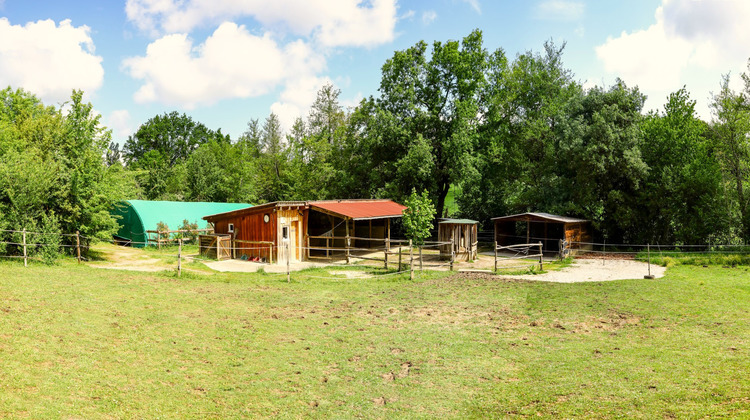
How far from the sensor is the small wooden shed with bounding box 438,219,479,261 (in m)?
22.5

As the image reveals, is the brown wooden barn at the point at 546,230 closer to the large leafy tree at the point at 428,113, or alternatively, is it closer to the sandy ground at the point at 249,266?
the large leafy tree at the point at 428,113

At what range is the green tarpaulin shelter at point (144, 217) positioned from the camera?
27.8 meters

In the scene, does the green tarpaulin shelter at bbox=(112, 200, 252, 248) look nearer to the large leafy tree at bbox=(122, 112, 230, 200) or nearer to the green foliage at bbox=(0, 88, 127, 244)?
the green foliage at bbox=(0, 88, 127, 244)

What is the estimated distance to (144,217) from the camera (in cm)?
2786

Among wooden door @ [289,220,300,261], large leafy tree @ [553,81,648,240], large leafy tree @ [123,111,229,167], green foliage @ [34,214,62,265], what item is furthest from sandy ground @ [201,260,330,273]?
large leafy tree @ [123,111,229,167]

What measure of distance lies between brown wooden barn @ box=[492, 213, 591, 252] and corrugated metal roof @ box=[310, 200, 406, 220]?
22.5ft

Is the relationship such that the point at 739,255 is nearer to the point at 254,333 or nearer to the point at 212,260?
the point at 254,333

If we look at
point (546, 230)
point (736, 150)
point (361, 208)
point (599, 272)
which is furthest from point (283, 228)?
point (736, 150)

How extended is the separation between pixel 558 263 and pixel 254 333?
17.5 meters

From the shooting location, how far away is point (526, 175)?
116 feet

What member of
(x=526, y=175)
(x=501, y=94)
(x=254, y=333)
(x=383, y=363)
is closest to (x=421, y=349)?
(x=383, y=363)

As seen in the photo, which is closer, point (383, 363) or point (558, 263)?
point (383, 363)

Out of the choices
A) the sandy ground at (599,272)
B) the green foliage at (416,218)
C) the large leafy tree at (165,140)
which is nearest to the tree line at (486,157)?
the sandy ground at (599,272)

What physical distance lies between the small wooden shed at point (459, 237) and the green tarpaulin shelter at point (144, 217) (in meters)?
16.8
